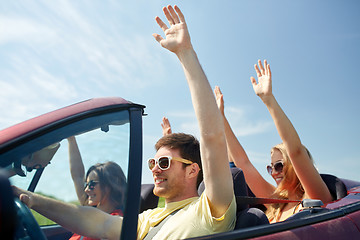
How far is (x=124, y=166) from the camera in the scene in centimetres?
133

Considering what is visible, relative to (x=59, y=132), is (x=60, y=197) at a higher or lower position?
lower

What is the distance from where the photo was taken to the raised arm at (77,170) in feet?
4.01

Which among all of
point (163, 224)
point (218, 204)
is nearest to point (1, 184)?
point (218, 204)

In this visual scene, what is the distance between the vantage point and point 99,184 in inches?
50.7

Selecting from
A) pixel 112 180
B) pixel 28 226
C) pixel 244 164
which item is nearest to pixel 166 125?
pixel 244 164

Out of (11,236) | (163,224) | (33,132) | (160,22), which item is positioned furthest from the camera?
(163,224)

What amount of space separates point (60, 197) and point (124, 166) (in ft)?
0.87

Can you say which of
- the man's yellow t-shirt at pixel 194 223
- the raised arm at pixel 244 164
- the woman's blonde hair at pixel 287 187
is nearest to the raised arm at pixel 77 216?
the man's yellow t-shirt at pixel 194 223

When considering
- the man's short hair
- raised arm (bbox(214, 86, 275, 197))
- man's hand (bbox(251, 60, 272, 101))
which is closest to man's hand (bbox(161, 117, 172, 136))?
raised arm (bbox(214, 86, 275, 197))

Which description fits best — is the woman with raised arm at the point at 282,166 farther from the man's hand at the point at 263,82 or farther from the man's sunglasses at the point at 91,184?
the man's sunglasses at the point at 91,184

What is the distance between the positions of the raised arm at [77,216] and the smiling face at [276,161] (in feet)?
8.26

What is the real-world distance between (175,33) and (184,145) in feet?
2.75

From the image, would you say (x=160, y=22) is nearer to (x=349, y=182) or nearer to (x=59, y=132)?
(x=59, y=132)

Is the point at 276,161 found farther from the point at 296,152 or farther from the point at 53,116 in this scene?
the point at 53,116
